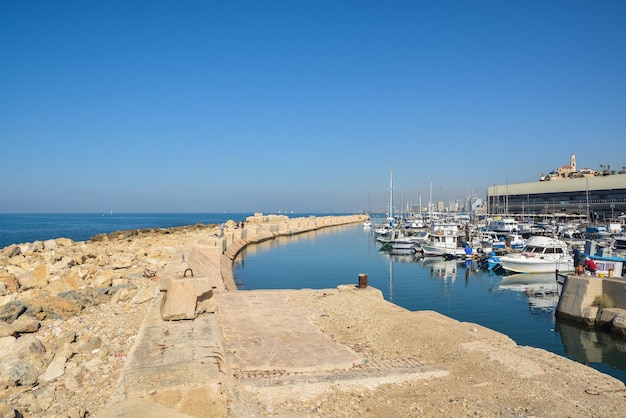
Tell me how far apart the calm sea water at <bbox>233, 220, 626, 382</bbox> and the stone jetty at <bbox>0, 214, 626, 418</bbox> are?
598cm

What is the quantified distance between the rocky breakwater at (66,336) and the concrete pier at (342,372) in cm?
84

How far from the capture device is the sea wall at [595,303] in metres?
15.8

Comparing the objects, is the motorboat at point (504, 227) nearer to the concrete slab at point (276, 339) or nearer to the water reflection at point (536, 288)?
the water reflection at point (536, 288)

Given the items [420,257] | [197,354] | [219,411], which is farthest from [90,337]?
[420,257]

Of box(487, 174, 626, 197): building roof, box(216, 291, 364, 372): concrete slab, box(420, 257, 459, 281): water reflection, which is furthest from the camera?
box(487, 174, 626, 197): building roof

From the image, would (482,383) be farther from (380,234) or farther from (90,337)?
(380,234)

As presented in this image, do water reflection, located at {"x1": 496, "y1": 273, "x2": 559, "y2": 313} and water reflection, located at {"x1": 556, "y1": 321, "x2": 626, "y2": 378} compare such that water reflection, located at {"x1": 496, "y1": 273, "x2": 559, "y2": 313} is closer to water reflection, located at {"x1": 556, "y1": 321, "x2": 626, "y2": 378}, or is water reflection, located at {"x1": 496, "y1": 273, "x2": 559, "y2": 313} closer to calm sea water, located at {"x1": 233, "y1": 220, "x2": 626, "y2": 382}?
calm sea water, located at {"x1": 233, "y1": 220, "x2": 626, "y2": 382}

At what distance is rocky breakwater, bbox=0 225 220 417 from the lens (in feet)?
22.8

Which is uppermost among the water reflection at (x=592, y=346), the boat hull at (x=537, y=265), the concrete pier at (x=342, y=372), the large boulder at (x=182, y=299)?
the large boulder at (x=182, y=299)

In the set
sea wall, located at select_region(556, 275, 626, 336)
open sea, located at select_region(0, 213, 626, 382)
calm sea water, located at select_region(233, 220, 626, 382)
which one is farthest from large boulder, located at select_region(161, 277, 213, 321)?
sea wall, located at select_region(556, 275, 626, 336)

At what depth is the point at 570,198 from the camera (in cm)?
8156

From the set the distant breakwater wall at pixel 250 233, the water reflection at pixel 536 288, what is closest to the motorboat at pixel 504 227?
the water reflection at pixel 536 288

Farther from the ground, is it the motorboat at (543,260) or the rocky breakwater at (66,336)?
the rocky breakwater at (66,336)

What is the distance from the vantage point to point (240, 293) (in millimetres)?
15656
